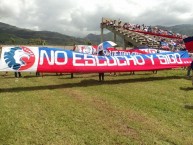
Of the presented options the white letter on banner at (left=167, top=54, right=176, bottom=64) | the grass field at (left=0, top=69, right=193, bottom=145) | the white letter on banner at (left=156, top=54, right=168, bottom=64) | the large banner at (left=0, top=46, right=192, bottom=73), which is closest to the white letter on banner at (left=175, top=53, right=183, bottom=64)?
the white letter on banner at (left=167, top=54, right=176, bottom=64)

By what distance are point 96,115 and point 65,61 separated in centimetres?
626

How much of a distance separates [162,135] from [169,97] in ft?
15.7

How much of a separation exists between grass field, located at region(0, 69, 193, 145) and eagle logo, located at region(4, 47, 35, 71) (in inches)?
45.3

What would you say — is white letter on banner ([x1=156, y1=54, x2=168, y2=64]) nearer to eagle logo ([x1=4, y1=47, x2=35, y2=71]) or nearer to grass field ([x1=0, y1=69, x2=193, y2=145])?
grass field ([x1=0, y1=69, x2=193, y2=145])

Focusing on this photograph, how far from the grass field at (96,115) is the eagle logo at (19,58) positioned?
1152mm

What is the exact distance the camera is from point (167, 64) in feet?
61.0

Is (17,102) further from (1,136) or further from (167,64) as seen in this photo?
(167,64)

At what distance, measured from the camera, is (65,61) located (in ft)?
49.1

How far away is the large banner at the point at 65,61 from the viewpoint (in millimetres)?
13828

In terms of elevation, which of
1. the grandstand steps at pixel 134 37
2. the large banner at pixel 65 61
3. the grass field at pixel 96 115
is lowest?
the grass field at pixel 96 115

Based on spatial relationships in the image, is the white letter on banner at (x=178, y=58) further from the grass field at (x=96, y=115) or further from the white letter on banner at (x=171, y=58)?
the grass field at (x=96, y=115)

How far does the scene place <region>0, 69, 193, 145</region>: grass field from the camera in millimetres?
7273

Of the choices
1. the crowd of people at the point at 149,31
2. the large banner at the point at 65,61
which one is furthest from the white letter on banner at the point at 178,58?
the crowd of people at the point at 149,31

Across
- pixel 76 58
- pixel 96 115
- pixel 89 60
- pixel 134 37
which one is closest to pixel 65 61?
pixel 76 58
